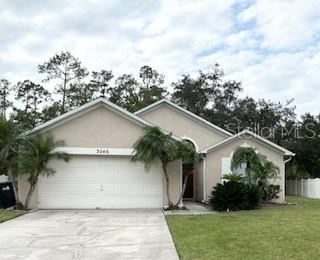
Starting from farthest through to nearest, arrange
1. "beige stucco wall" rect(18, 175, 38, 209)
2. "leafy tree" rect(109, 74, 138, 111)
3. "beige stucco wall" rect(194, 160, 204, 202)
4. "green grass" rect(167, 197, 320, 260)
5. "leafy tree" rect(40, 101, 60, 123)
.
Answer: "leafy tree" rect(109, 74, 138, 111)
"leafy tree" rect(40, 101, 60, 123)
"beige stucco wall" rect(194, 160, 204, 202)
"beige stucco wall" rect(18, 175, 38, 209)
"green grass" rect(167, 197, 320, 260)

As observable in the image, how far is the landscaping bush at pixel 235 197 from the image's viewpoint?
59.0ft

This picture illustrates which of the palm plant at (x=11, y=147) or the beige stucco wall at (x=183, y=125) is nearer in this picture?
the palm plant at (x=11, y=147)

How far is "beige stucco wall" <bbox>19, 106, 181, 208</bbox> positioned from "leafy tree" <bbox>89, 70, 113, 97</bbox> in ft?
100

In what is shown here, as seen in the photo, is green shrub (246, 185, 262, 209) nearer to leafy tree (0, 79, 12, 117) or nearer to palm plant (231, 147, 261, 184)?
palm plant (231, 147, 261, 184)

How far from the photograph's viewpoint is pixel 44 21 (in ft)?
56.0

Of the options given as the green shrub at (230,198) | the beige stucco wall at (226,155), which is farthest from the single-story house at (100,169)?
the beige stucco wall at (226,155)

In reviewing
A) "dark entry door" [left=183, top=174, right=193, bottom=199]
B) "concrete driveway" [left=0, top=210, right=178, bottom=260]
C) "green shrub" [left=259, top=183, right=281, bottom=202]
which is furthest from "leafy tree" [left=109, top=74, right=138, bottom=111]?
"concrete driveway" [left=0, top=210, right=178, bottom=260]

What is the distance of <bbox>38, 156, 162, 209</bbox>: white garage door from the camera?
62.4ft

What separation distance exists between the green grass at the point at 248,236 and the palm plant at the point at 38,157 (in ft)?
20.4

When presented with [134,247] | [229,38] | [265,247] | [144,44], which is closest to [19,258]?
[134,247]

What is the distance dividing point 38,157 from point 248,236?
33.4 feet

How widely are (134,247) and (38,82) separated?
40.4m

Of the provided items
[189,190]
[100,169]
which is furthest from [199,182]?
[100,169]

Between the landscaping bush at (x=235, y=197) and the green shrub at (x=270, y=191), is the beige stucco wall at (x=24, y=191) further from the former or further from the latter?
the green shrub at (x=270, y=191)
